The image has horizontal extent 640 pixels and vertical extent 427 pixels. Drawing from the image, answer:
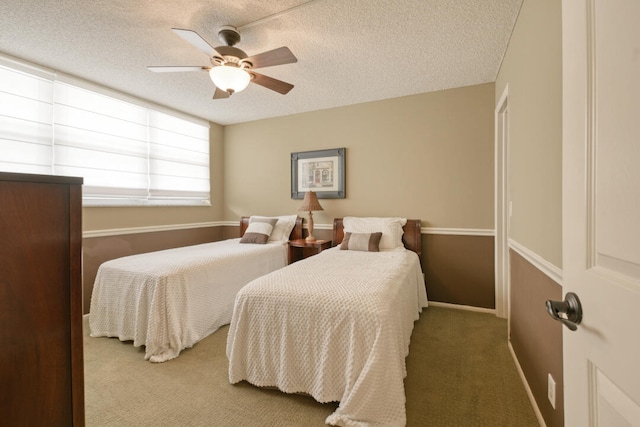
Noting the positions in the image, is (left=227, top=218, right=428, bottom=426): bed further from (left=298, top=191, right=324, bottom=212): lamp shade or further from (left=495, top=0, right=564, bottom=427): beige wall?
(left=298, top=191, right=324, bottom=212): lamp shade

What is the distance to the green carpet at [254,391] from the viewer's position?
5.09ft

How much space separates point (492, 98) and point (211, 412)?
370cm

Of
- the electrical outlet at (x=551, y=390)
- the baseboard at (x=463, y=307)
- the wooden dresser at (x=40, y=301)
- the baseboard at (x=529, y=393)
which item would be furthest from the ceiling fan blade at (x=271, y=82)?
the baseboard at (x=463, y=307)

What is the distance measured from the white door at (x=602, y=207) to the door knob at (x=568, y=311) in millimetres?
17

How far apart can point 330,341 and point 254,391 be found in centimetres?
65

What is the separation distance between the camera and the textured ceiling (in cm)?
190

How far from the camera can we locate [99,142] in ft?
10.1

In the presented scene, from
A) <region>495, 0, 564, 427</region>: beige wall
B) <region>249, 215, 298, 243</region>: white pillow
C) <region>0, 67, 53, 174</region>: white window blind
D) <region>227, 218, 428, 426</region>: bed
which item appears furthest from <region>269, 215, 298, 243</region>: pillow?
<region>495, 0, 564, 427</region>: beige wall

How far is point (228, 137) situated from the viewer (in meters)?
4.66

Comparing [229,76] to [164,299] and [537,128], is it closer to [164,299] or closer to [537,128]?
[164,299]

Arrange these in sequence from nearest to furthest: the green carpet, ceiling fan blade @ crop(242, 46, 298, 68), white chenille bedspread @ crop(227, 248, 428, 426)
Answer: white chenille bedspread @ crop(227, 248, 428, 426), the green carpet, ceiling fan blade @ crop(242, 46, 298, 68)

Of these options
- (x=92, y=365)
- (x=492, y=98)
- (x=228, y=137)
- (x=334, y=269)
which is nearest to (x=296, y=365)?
(x=334, y=269)

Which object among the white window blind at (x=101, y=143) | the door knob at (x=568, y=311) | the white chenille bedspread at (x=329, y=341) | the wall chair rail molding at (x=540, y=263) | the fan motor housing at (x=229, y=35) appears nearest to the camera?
the door knob at (x=568, y=311)

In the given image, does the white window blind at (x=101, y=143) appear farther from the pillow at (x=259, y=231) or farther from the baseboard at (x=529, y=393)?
the baseboard at (x=529, y=393)
